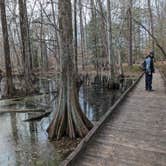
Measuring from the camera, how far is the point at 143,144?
4.58m

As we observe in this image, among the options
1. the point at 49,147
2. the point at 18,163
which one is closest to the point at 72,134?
Answer: the point at 49,147

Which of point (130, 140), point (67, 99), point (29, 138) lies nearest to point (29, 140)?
point (29, 138)

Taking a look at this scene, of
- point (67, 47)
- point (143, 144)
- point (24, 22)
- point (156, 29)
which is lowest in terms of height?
point (143, 144)

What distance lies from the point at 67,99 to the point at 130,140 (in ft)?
7.71

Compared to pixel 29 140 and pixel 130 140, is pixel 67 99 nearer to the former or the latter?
pixel 29 140

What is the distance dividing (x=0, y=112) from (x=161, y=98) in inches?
254

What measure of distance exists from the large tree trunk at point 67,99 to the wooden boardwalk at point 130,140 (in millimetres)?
926

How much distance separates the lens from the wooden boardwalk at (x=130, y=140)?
3.91 metres

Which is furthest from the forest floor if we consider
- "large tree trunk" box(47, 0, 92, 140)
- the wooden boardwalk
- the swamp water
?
the wooden boardwalk

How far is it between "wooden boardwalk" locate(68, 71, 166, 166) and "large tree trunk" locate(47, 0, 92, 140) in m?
0.93

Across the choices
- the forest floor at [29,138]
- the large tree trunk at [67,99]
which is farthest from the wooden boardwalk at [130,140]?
the forest floor at [29,138]

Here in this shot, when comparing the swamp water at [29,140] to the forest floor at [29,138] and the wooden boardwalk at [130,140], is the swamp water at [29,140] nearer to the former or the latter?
the forest floor at [29,138]

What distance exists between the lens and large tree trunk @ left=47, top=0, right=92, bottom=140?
6.45m

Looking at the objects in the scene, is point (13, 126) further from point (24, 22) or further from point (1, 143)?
point (24, 22)
